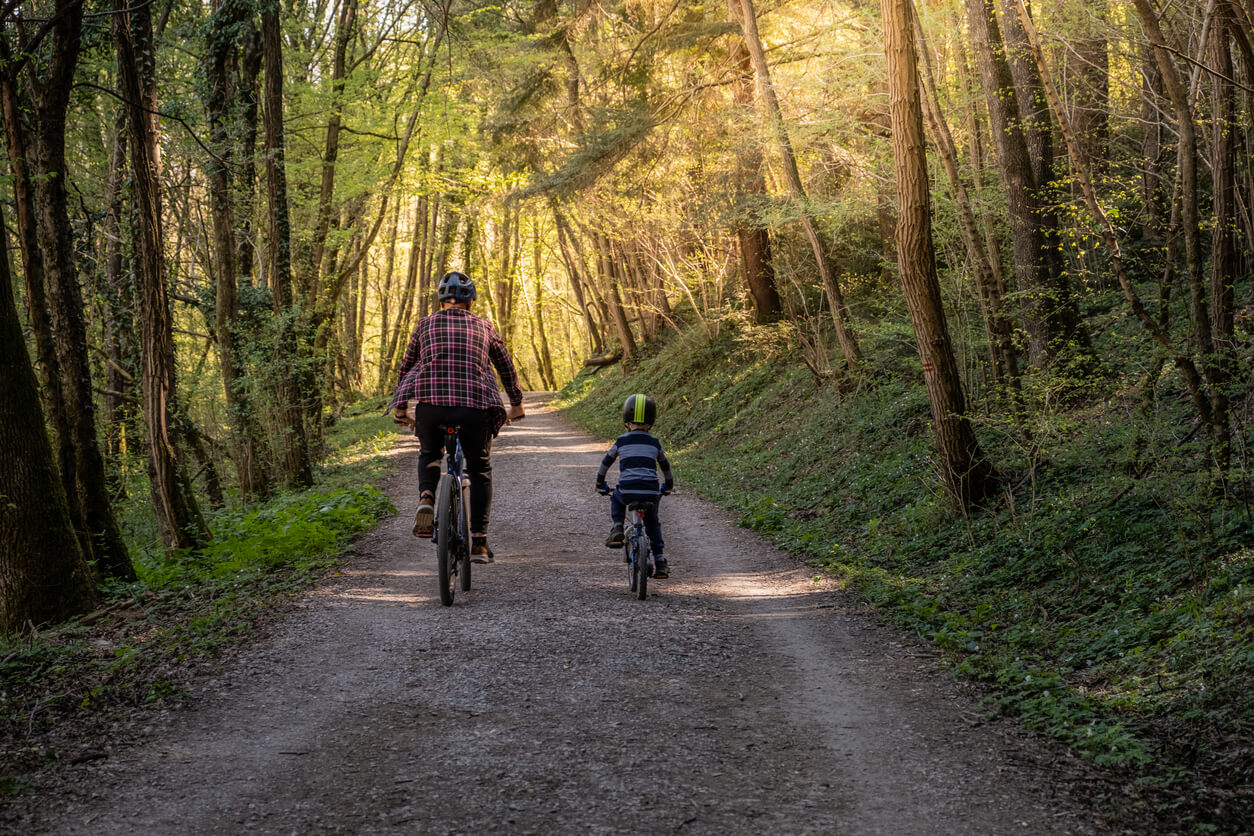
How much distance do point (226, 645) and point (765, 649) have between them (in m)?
3.57

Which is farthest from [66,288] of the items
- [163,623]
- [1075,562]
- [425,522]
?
[1075,562]

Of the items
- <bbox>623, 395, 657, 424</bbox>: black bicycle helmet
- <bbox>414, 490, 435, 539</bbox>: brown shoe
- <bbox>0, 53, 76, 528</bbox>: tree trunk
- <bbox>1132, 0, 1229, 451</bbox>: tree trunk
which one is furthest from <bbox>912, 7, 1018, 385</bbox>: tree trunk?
<bbox>0, 53, 76, 528</bbox>: tree trunk

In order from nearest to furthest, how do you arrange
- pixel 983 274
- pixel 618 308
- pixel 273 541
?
1. pixel 273 541
2. pixel 983 274
3. pixel 618 308

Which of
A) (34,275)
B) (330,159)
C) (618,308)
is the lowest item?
(34,275)

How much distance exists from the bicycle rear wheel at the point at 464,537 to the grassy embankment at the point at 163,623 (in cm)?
146

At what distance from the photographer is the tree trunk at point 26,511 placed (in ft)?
20.4

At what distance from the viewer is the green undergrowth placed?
14.2ft

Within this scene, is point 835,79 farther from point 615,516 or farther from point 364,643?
point 364,643

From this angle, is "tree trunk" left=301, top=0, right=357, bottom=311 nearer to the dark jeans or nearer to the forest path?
the dark jeans

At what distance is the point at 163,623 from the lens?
664 centimetres

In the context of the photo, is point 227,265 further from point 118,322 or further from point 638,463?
point 638,463

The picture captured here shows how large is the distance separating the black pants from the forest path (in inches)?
35.8

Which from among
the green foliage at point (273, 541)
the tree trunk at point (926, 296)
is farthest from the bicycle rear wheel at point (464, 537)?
the tree trunk at point (926, 296)

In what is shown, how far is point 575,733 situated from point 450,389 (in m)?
3.34
